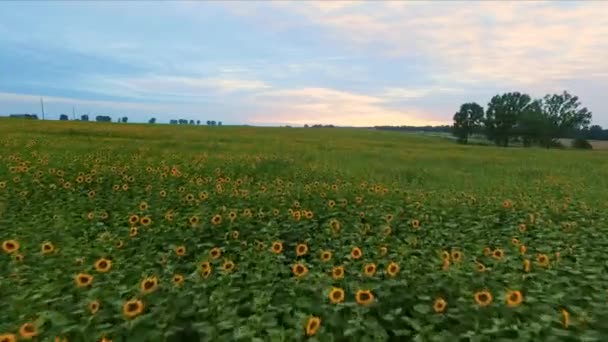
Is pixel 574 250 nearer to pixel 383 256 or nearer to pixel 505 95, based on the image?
pixel 383 256

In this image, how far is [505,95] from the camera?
244ft

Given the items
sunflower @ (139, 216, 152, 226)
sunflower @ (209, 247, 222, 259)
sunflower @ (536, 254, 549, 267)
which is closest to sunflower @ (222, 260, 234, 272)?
sunflower @ (209, 247, 222, 259)

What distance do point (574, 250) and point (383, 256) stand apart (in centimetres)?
213

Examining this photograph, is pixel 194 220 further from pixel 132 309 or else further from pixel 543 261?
pixel 543 261

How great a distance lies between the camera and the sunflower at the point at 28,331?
2084 millimetres

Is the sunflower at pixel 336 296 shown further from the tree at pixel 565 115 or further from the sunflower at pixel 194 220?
the tree at pixel 565 115

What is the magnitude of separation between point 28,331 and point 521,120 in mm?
74291

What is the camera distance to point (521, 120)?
66.2 meters

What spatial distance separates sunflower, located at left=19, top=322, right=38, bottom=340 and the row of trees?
72920 mm

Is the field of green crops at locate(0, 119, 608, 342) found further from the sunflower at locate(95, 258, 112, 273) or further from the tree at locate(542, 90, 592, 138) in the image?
the tree at locate(542, 90, 592, 138)

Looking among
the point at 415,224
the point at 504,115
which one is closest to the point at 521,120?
the point at 504,115

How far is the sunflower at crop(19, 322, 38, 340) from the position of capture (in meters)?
2.08

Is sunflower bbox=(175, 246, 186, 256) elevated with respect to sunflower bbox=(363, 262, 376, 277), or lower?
lower

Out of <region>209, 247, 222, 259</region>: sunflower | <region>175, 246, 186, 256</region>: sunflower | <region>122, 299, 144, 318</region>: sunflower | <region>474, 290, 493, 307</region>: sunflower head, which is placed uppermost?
<region>122, 299, 144, 318</region>: sunflower
